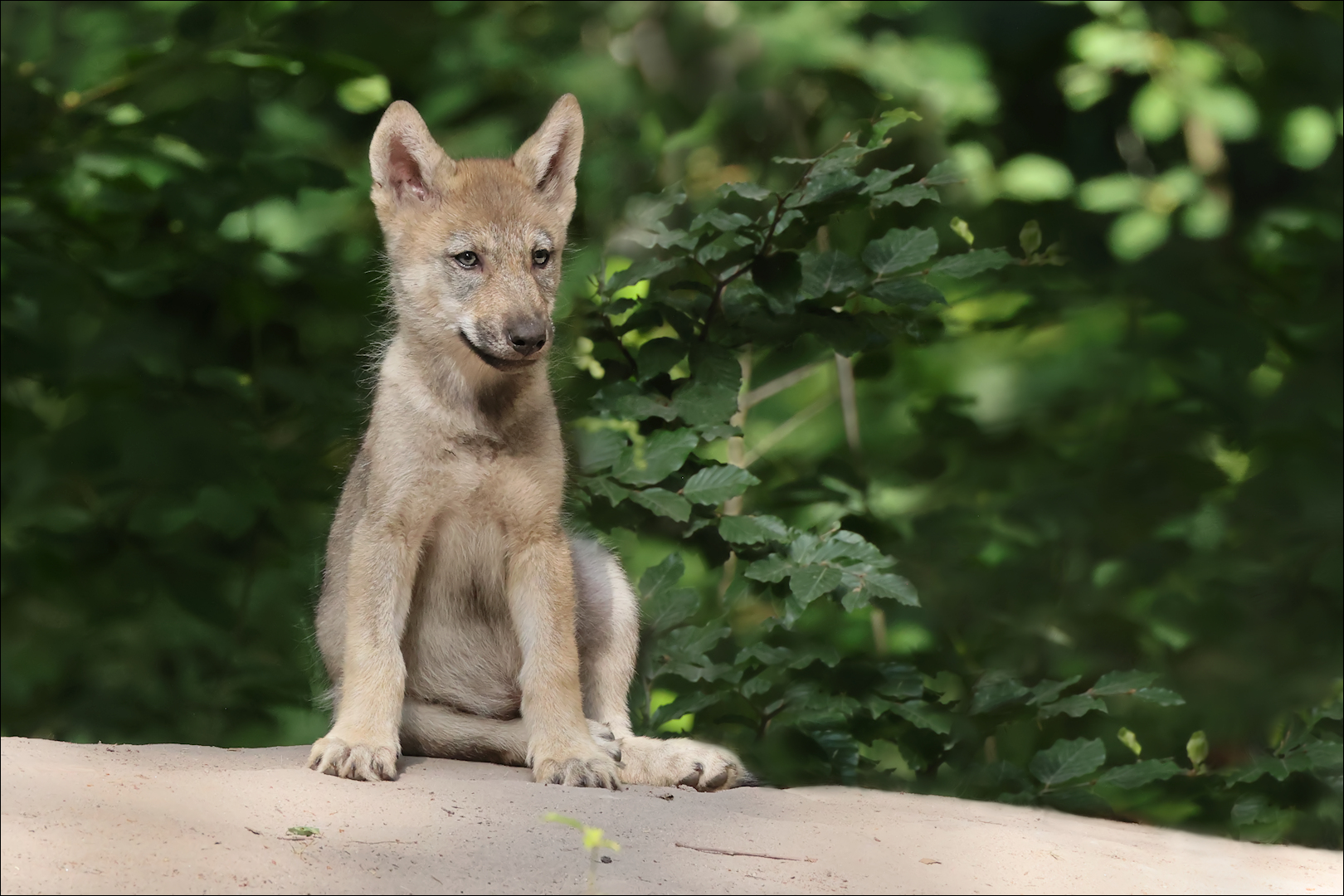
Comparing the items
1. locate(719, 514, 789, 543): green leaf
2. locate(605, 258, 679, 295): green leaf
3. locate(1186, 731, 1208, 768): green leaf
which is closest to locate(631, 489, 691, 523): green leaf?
locate(719, 514, 789, 543): green leaf

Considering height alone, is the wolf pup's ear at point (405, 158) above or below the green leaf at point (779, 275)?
above

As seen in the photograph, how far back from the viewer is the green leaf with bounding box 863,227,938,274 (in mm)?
4691

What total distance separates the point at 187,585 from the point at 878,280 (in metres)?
3.07

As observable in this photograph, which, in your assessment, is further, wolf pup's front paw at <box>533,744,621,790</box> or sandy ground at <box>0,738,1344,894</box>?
wolf pup's front paw at <box>533,744,621,790</box>

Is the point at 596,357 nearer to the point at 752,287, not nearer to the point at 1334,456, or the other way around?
the point at 752,287

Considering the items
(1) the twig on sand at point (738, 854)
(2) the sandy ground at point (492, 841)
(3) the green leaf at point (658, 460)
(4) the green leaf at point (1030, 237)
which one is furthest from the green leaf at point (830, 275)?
(1) the twig on sand at point (738, 854)

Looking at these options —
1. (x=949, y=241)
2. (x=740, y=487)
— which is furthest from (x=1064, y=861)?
(x=949, y=241)

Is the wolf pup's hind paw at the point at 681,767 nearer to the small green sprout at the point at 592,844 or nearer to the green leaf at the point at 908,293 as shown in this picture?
the small green sprout at the point at 592,844

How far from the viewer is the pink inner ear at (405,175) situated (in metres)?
3.99

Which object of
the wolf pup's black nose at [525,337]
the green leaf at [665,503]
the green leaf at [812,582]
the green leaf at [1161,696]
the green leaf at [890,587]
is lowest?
the green leaf at [1161,696]

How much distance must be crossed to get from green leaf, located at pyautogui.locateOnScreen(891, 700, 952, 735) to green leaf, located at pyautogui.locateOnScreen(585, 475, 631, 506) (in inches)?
50.7

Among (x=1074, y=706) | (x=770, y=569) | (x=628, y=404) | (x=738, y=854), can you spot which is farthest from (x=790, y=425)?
(x=738, y=854)

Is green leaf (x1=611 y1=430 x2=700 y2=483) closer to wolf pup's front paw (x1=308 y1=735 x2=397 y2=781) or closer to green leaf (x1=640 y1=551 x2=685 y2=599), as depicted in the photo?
green leaf (x1=640 y1=551 x2=685 y2=599)

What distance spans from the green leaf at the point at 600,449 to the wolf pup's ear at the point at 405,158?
1.25m
